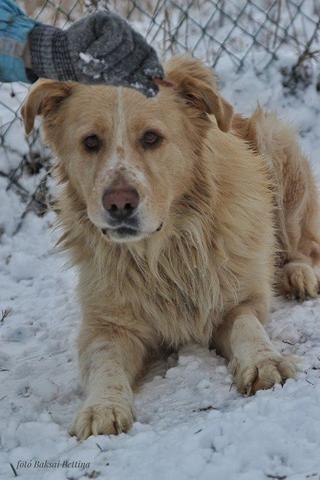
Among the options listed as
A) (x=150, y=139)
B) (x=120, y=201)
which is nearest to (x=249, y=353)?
(x=120, y=201)

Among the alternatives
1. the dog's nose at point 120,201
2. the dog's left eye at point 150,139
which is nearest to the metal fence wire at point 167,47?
the dog's left eye at point 150,139

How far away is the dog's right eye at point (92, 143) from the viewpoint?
3740 mm

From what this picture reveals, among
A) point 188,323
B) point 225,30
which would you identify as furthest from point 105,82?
point 225,30

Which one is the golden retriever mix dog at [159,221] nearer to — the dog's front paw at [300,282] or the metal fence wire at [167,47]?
the dog's front paw at [300,282]

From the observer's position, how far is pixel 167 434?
2.89m

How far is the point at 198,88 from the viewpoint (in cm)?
388

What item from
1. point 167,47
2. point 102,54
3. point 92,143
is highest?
point 102,54

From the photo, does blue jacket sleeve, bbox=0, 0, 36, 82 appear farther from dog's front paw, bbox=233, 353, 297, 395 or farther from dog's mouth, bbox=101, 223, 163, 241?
dog's front paw, bbox=233, 353, 297, 395

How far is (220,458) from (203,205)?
1.64m

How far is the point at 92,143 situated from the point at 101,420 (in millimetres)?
1308

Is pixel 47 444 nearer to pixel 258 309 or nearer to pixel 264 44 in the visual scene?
pixel 258 309

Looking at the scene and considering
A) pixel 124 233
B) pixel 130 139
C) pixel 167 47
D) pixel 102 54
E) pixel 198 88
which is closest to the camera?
pixel 102 54

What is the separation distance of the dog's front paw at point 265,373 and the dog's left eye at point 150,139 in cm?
109

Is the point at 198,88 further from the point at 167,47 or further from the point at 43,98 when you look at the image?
the point at 167,47
